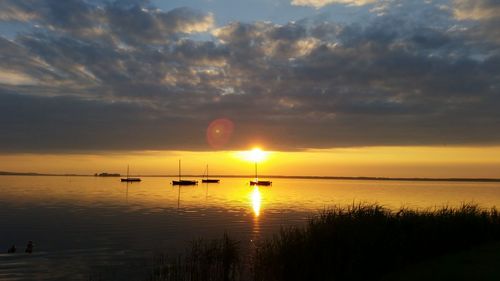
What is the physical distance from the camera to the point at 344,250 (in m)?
19.8

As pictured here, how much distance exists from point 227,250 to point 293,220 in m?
39.6

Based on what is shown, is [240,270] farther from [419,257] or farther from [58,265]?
[58,265]

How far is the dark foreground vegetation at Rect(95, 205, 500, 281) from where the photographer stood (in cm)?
1942

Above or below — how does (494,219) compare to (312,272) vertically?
above

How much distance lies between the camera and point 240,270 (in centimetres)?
2336

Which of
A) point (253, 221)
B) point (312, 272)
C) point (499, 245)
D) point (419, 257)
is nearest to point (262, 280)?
point (312, 272)

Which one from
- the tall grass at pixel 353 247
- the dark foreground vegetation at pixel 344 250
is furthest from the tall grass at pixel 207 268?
the tall grass at pixel 353 247

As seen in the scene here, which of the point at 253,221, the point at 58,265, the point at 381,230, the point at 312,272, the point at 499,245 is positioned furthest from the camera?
the point at 253,221

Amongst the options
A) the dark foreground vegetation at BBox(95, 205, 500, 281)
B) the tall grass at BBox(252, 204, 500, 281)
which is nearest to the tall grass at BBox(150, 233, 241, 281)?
the dark foreground vegetation at BBox(95, 205, 500, 281)

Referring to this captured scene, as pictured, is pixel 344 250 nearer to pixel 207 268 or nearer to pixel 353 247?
pixel 353 247

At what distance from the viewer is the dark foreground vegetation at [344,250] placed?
19.4 meters

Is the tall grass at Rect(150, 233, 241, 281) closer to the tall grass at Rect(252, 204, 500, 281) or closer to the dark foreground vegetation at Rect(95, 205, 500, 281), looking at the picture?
the dark foreground vegetation at Rect(95, 205, 500, 281)

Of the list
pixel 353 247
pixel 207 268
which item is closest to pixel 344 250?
pixel 353 247

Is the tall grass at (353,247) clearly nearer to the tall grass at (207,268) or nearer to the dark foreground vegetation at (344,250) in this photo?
the dark foreground vegetation at (344,250)
